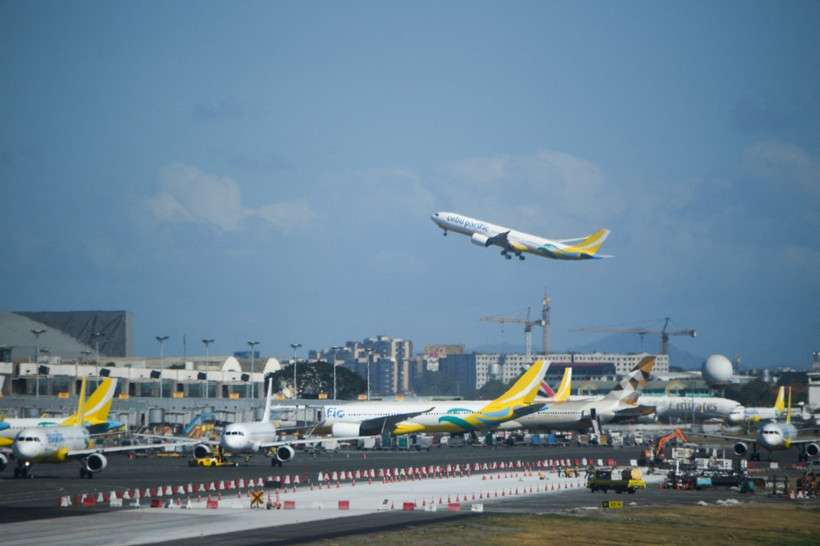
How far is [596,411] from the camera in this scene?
12725 cm

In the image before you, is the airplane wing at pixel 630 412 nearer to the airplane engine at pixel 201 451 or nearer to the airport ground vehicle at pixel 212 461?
the airport ground vehicle at pixel 212 461

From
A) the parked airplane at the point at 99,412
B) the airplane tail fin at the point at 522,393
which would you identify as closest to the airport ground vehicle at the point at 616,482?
the parked airplane at the point at 99,412

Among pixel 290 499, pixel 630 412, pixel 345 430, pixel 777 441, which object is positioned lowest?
pixel 290 499

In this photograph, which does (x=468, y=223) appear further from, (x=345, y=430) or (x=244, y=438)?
(x=244, y=438)

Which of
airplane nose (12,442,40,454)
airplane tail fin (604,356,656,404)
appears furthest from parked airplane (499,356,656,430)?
airplane nose (12,442,40,454)

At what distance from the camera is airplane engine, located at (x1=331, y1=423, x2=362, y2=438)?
105812mm

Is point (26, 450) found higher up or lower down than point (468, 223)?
lower down

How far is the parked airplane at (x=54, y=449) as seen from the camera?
66.8 m

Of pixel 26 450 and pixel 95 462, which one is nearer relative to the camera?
pixel 26 450

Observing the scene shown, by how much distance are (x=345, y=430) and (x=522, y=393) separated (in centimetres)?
2179

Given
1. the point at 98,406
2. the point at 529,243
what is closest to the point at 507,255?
the point at 529,243

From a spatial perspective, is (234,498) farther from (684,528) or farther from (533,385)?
(533,385)

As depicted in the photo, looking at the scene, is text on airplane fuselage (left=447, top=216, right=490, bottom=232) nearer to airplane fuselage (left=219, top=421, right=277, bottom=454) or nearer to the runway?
the runway

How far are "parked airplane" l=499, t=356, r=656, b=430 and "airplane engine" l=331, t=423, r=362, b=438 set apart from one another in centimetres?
2471
